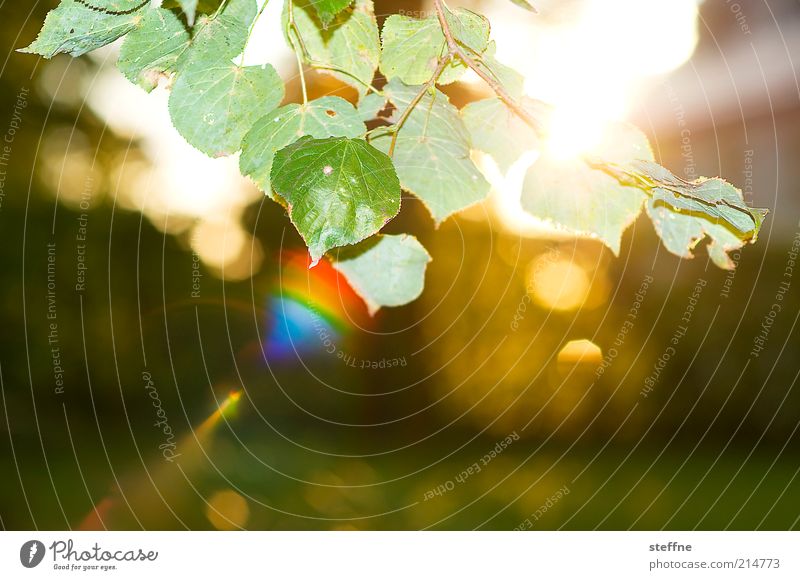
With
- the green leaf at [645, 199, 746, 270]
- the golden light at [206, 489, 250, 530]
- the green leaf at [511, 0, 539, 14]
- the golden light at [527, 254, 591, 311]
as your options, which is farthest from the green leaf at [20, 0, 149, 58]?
the golden light at [206, 489, 250, 530]

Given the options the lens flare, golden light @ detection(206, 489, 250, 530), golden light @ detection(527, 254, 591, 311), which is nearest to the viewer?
the lens flare

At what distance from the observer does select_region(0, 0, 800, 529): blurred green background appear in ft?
11.8

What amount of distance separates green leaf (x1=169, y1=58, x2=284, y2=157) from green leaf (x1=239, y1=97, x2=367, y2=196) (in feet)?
0.09

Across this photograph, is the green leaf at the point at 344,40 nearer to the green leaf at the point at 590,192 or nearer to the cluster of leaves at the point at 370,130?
the cluster of leaves at the point at 370,130

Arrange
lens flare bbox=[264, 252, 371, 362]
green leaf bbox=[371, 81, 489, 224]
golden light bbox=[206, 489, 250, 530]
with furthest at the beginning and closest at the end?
golden light bbox=[206, 489, 250, 530]
lens flare bbox=[264, 252, 371, 362]
green leaf bbox=[371, 81, 489, 224]

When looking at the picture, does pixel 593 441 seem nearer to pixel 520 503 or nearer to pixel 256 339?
pixel 520 503

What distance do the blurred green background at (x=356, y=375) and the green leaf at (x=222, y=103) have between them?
2097mm

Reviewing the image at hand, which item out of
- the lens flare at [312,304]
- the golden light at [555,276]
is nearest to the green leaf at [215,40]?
the lens flare at [312,304]

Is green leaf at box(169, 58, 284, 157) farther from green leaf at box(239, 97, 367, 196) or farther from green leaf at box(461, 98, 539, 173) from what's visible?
green leaf at box(461, 98, 539, 173)

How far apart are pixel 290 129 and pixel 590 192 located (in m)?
0.23

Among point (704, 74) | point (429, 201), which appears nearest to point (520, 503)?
point (704, 74)

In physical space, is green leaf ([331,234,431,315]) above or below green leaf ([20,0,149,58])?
below

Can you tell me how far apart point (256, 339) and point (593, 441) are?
15.3 feet

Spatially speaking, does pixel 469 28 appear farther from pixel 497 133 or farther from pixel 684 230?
pixel 684 230
